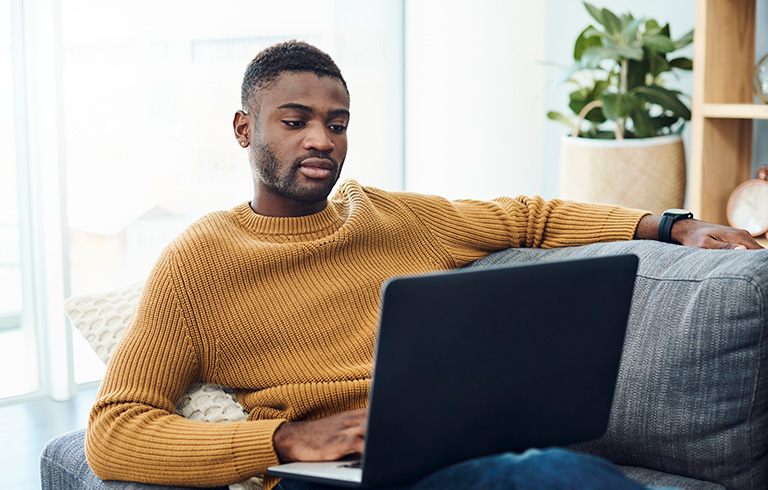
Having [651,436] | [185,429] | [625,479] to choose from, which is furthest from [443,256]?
[625,479]

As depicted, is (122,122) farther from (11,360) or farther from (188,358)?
(188,358)

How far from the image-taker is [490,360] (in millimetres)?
834

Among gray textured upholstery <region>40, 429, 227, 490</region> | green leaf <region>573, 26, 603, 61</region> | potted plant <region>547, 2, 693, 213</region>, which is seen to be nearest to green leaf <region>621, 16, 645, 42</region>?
potted plant <region>547, 2, 693, 213</region>

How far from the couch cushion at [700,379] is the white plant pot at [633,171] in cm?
119

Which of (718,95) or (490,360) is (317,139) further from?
(718,95)

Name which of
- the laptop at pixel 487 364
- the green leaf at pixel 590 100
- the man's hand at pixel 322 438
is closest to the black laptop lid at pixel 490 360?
the laptop at pixel 487 364

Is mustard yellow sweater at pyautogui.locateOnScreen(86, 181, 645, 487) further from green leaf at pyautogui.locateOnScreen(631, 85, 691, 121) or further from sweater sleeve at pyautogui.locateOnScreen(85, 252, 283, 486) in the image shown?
green leaf at pyautogui.locateOnScreen(631, 85, 691, 121)

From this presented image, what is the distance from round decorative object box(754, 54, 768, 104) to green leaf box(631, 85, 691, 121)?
0.24 m

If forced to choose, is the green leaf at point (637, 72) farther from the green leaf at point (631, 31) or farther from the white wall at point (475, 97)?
the white wall at point (475, 97)

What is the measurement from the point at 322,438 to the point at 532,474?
0.98ft

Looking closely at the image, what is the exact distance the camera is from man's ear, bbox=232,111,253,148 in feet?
4.80

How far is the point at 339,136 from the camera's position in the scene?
143 cm

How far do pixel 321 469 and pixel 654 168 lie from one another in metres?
1.77

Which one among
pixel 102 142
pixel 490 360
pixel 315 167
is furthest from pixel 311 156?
pixel 102 142
